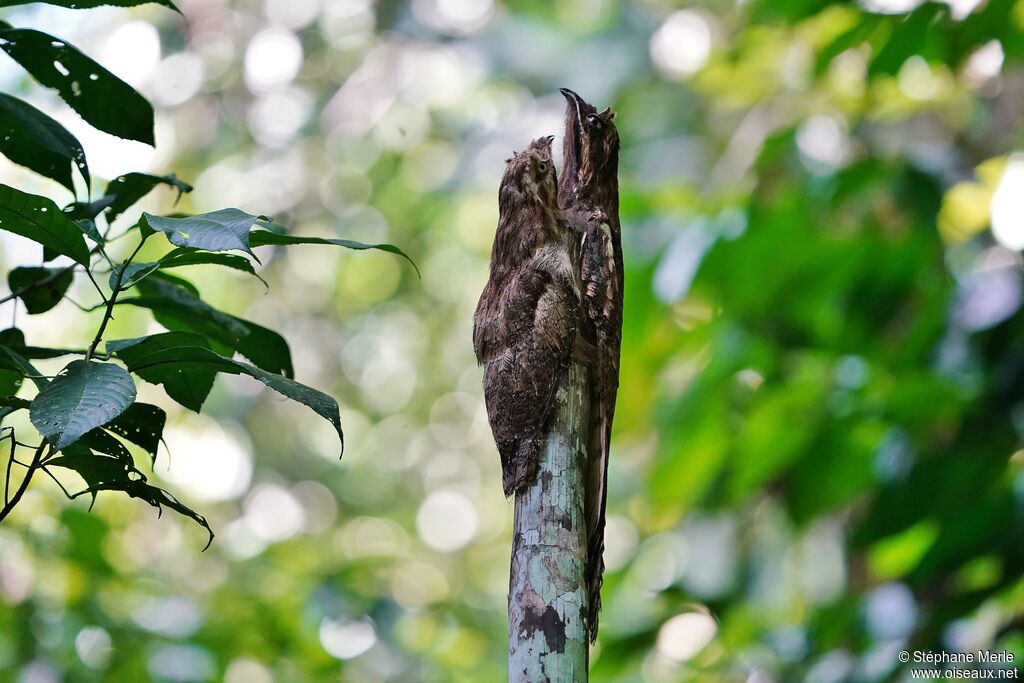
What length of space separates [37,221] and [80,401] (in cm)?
33

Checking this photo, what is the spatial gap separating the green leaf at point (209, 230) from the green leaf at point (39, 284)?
0.66m

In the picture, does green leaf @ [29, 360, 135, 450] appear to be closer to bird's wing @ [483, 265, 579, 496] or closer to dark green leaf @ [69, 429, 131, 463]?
dark green leaf @ [69, 429, 131, 463]

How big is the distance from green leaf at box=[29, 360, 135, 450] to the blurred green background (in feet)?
1.15

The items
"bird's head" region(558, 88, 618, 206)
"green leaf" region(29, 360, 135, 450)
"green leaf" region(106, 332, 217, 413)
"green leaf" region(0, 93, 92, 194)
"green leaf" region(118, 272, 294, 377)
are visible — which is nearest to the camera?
"green leaf" region(29, 360, 135, 450)

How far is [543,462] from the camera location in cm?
179

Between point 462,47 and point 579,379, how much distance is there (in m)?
8.79

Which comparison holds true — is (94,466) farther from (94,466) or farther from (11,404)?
(11,404)

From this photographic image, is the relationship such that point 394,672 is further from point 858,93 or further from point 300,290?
→ point 300,290

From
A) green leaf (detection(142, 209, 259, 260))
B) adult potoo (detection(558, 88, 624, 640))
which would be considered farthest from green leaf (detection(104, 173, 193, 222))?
adult potoo (detection(558, 88, 624, 640))

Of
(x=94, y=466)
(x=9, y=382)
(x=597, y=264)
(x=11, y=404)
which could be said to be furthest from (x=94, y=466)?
(x=597, y=264)

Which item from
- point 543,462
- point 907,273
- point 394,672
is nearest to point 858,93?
point 907,273

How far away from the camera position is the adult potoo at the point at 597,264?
73.3 inches

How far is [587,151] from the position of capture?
7.10 ft

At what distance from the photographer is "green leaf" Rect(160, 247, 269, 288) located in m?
1.51
